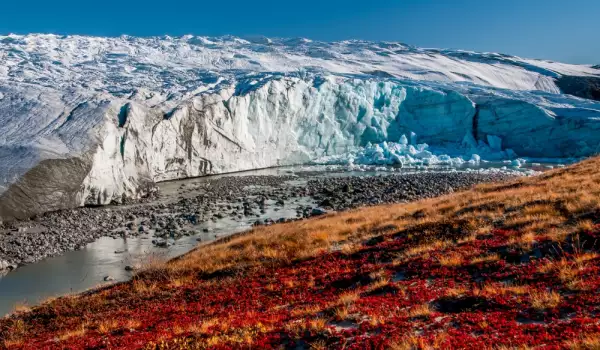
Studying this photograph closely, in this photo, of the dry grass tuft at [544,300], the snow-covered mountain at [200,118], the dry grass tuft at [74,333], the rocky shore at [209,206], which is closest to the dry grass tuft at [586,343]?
the dry grass tuft at [544,300]

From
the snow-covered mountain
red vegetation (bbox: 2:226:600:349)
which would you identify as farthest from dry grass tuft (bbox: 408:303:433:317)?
the snow-covered mountain

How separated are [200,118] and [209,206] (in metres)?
15.1

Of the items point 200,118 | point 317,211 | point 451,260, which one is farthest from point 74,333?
point 200,118

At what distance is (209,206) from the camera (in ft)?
90.4

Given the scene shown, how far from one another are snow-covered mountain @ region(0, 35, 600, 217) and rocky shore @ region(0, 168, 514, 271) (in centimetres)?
276

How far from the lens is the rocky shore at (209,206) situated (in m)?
20.1

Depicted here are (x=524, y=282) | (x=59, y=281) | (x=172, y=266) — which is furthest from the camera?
(x=59, y=281)

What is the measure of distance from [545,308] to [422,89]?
162 feet

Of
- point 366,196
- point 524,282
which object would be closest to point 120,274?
point 524,282

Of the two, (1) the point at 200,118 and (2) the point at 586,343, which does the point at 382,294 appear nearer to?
(2) the point at 586,343

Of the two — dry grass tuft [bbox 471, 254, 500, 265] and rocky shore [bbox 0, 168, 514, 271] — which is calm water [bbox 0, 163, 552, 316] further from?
dry grass tuft [bbox 471, 254, 500, 265]

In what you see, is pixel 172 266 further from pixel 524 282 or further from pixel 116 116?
pixel 116 116

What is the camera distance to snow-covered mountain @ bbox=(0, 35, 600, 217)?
28.1 meters

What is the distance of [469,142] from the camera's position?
162 ft
